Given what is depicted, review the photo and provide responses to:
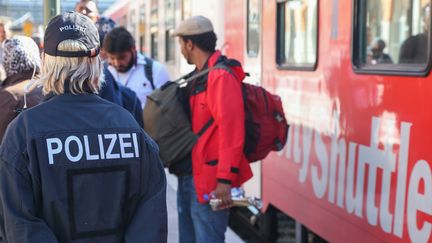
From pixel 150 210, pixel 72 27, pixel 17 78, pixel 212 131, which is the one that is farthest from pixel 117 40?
pixel 150 210

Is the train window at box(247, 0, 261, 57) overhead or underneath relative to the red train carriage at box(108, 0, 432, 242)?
overhead

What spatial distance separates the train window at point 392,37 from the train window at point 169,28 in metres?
5.63

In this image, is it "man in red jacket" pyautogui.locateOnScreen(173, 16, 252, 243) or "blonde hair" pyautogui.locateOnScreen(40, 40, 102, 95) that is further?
"man in red jacket" pyautogui.locateOnScreen(173, 16, 252, 243)

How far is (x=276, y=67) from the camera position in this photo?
5.27 m

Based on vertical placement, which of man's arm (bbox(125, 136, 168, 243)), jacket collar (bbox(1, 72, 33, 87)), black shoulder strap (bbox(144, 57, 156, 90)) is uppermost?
jacket collar (bbox(1, 72, 33, 87))

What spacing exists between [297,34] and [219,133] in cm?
174

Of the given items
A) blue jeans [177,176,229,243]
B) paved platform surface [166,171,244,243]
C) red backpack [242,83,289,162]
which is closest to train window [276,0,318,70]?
red backpack [242,83,289,162]

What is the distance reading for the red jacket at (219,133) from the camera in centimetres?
347

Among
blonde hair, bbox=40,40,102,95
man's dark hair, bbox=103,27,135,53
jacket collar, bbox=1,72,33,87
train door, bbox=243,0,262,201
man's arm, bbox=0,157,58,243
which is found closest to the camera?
man's arm, bbox=0,157,58,243

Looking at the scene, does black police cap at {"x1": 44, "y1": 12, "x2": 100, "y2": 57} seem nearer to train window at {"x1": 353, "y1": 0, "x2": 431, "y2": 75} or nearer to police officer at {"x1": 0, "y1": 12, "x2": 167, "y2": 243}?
police officer at {"x1": 0, "y1": 12, "x2": 167, "y2": 243}

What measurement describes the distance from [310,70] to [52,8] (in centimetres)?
169

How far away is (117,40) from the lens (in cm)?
452

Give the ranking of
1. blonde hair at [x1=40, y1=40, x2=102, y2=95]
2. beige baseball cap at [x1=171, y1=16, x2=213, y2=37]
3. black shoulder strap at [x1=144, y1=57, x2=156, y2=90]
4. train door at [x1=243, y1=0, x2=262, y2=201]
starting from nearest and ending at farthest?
1. blonde hair at [x1=40, y1=40, x2=102, y2=95]
2. beige baseball cap at [x1=171, y1=16, x2=213, y2=37]
3. black shoulder strap at [x1=144, y1=57, x2=156, y2=90]
4. train door at [x1=243, y1=0, x2=262, y2=201]

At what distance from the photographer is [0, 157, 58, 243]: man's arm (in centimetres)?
201
